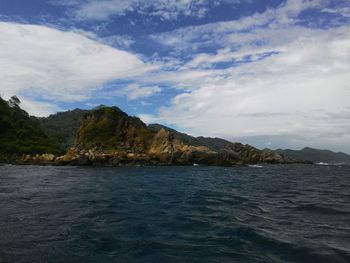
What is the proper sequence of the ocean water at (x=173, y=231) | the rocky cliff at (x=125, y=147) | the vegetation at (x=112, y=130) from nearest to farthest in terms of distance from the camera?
the ocean water at (x=173, y=231) < the rocky cliff at (x=125, y=147) < the vegetation at (x=112, y=130)

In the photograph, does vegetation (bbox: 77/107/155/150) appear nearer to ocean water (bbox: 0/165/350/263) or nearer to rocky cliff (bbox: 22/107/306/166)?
rocky cliff (bbox: 22/107/306/166)

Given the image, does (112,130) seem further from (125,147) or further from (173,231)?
(173,231)

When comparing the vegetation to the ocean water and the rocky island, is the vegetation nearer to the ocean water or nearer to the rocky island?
the rocky island

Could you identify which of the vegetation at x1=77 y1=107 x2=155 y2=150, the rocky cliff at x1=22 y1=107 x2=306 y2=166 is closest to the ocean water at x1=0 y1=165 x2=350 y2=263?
the rocky cliff at x1=22 y1=107 x2=306 y2=166

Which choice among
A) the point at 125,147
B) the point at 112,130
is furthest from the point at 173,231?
the point at 112,130

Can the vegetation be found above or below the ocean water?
above

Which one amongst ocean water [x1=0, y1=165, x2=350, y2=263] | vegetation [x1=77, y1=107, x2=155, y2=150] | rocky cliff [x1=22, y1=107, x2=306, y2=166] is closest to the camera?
ocean water [x1=0, y1=165, x2=350, y2=263]

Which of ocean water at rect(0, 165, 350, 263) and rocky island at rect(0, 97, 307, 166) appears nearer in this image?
ocean water at rect(0, 165, 350, 263)

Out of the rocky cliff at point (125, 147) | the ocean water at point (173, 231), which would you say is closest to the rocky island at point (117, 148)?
the rocky cliff at point (125, 147)

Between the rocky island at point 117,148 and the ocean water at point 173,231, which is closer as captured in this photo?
the ocean water at point 173,231

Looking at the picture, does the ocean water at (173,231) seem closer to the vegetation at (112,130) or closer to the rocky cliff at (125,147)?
the rocky cliff at (125,147)

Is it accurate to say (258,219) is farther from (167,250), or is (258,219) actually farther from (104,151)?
(104,151)

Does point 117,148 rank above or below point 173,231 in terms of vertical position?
above

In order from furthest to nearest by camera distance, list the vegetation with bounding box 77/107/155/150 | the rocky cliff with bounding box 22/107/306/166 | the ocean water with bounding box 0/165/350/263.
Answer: the vegetation with bounding box 77/107/155/150 → the rocky cliff with bounding box 22/107/306/166 → the ocean water with bounding box 0/165/350/263
